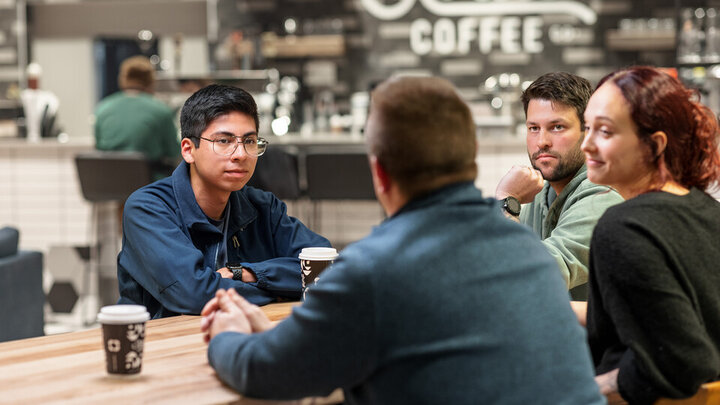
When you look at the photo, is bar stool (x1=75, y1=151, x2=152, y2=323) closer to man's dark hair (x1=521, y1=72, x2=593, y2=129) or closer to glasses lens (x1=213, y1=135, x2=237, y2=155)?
glasses lens (x1=213, y1=135, x2=237, y2=155)

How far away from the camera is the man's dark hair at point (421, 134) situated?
1.15 m

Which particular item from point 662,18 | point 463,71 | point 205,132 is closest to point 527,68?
point 463,71

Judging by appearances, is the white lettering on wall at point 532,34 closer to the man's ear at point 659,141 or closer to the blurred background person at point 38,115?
the blurred background person at point 38,115

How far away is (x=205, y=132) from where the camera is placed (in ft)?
7.33

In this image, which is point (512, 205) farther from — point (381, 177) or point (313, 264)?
point (381, 177)

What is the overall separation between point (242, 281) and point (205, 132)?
0.42 meters

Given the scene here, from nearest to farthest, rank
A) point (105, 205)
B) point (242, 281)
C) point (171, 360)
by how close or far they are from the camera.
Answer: point (171, 360) < point (242, 281) < point (105, 205)

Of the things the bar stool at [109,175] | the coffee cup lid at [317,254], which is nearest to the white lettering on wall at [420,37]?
the bar stool at [109,175]

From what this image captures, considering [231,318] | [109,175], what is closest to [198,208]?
[231,318]

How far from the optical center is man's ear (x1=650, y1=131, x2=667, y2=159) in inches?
59.8

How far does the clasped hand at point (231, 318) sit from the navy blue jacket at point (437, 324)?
0.26 meters

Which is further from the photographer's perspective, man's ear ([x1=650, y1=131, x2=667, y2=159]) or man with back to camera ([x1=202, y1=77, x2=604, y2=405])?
man's ear ([x1=650, y1=131, x2=667, y2=159])

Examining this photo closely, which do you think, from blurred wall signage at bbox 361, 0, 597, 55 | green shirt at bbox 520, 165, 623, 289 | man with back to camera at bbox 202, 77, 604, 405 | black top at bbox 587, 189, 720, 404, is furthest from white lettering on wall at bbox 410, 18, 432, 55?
man with back to camera at bbox 202, 77, 604, 405

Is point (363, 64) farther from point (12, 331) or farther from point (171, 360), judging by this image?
point (171, 360)
